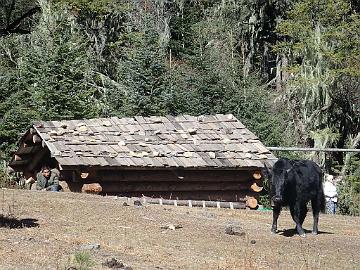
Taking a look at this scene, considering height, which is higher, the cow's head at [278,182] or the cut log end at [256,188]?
the cow's head at [278,182]

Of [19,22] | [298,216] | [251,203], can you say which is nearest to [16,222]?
[298,216]

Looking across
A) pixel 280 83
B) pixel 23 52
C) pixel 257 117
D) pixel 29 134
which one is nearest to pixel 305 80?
pixel 257 117

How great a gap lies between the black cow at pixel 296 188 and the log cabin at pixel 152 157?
470 cm

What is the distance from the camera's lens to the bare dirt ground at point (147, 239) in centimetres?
968

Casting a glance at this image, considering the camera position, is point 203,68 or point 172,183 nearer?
point 172,183

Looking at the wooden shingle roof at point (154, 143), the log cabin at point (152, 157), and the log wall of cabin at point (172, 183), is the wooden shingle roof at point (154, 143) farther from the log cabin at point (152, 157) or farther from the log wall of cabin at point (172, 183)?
the log wall of cabin at point (172, 183)

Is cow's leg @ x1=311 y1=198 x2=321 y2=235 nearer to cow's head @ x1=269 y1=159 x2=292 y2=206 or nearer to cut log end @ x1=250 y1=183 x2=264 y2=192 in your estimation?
cow's head @ x1=269 y1=159 x2=292 y2=206

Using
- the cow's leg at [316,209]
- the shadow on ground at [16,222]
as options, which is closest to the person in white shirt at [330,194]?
the cow's leg at [316,209]

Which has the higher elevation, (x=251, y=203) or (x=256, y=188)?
(x=256, y=188)

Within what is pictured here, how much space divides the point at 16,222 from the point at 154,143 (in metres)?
8.06

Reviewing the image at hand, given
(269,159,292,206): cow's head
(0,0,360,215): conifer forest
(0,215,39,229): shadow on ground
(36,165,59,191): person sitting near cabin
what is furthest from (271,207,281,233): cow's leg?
(0,0,360,215): conifer forest

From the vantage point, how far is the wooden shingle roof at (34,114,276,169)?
724 inches

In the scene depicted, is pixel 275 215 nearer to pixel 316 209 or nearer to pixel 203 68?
pixel 316 209

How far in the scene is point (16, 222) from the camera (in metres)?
12.0
